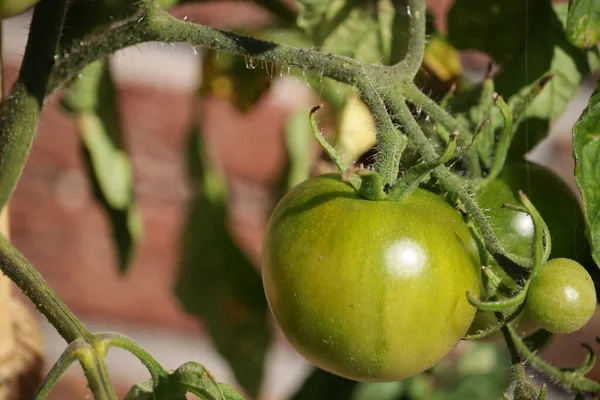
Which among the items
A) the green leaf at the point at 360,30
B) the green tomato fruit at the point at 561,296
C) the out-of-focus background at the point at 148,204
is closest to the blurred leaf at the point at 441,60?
the green leaf at the point at 360,30

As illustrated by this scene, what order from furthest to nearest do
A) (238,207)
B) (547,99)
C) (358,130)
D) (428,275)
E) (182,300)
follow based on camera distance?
(238,207)
(182,300)
(358,130)
(547,99)
(428,275)

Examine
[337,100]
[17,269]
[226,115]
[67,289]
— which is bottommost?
[67,289]

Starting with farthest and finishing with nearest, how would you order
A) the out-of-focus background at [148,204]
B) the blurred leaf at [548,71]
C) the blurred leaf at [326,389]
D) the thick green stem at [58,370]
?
the out-of-focus background at [148,204] → the blurred leaf at [326,389] → the blurred leaf at [548,71] → the thick green stem at [58,370]

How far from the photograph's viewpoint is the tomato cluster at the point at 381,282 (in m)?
0.35

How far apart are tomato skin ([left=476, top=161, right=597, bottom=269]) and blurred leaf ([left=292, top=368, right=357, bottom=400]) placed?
1.20ft

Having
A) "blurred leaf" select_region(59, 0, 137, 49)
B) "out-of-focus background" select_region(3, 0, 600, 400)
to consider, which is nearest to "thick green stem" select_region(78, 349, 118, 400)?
"blurred leaf" select_region(59, 0, 137, 49)

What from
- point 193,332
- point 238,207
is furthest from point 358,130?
point 193,332

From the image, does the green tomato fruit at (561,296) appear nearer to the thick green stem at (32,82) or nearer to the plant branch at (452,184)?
the plant branch at (452,184)

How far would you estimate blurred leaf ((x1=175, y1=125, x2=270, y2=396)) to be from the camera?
2.53 feet

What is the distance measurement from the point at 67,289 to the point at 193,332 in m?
0.20

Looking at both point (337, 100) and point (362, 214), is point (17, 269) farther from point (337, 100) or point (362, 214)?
point (337, 100)

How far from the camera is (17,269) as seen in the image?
376mm

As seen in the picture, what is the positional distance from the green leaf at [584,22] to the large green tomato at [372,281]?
13cm

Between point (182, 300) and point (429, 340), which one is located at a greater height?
point (429, 340)
